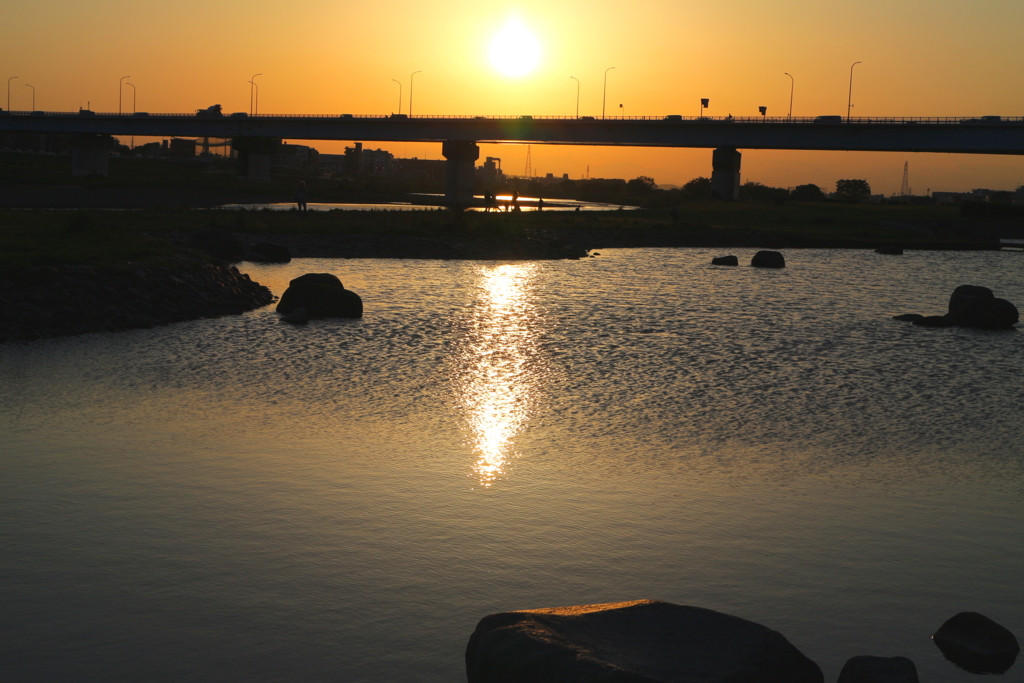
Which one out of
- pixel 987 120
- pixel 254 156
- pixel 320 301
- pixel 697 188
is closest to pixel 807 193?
pixel 697 188

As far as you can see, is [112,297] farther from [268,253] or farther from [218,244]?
[268,253]

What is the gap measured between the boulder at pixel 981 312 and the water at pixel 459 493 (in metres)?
3.94

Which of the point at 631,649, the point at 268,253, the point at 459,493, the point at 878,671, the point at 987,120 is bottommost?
the point at 459,493

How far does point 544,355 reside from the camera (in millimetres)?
17922

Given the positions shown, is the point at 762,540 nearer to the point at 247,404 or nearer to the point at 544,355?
the point at 247,404

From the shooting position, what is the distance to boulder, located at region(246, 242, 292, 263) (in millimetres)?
34625

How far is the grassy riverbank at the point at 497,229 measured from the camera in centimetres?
2612

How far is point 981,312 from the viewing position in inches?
915

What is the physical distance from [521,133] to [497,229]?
67.5 m

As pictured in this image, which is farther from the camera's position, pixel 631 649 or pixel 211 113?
pixel 211 113

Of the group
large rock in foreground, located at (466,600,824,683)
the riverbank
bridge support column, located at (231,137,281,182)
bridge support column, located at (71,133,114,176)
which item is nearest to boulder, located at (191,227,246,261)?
the riverbank

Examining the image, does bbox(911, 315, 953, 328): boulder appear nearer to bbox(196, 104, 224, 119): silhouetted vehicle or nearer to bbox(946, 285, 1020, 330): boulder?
bbox(946, 285, 1020, 330): boulder

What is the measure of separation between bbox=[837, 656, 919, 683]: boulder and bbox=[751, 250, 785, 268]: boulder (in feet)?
122

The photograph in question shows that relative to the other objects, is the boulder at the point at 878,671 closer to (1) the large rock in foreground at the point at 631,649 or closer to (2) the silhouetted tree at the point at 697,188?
(1) the large rock in foreground at the point at 631,649
